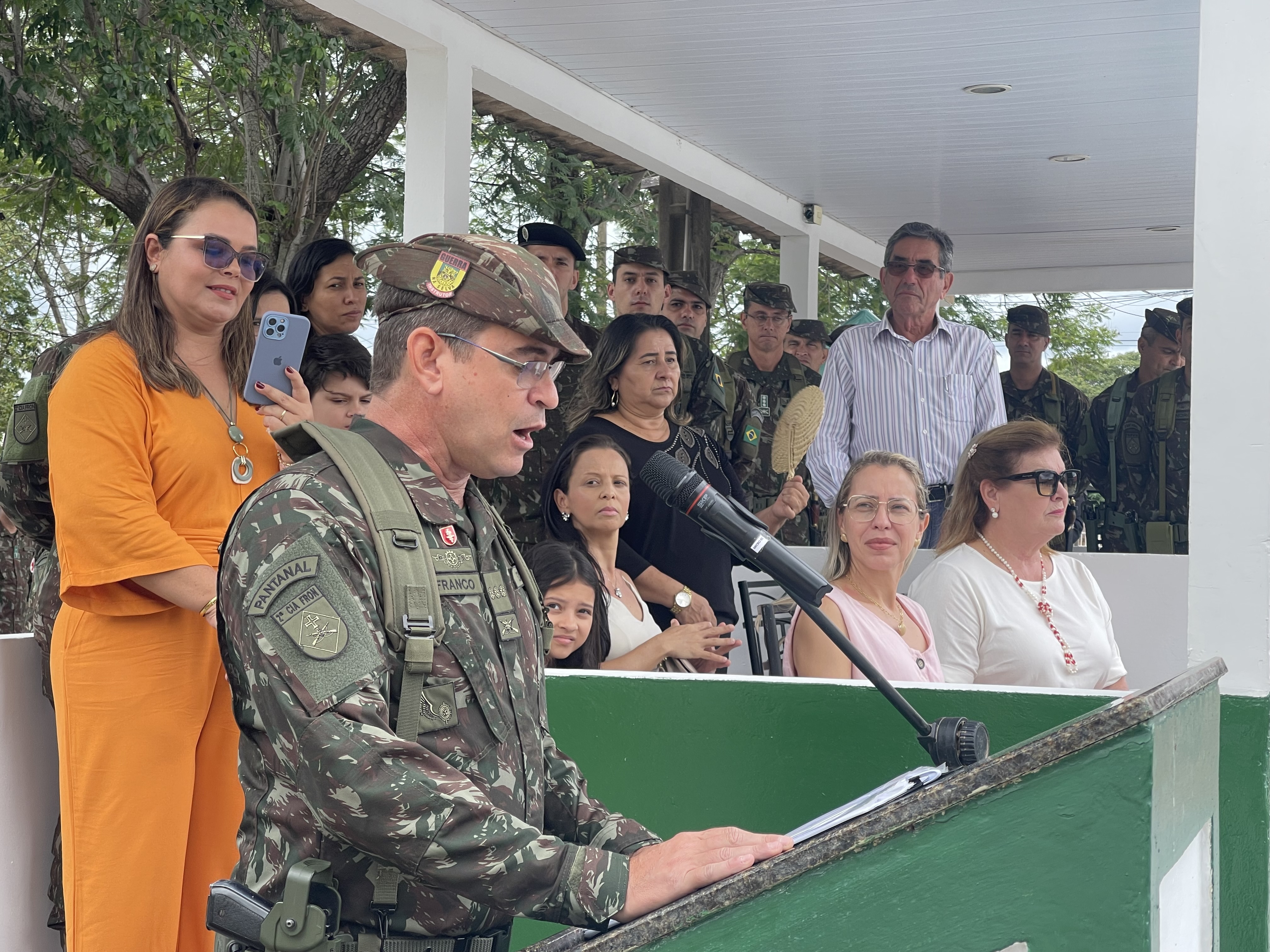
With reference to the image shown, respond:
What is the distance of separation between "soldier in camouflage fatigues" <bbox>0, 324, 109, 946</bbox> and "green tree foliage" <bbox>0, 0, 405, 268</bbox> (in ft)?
17.2

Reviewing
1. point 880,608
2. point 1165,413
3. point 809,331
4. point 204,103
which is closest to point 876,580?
point 880,608

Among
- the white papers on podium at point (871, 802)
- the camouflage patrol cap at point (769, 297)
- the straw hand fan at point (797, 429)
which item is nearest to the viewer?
the white papers on podium at point (871, 802)

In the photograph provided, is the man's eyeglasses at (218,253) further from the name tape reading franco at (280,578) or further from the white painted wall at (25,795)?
the name tape reading franco at (280,578)

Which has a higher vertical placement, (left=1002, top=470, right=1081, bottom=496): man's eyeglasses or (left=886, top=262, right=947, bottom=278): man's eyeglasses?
(left=886, top=262, right=947, bottom=278): man's eyeglasses

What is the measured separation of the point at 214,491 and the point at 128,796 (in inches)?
27.7

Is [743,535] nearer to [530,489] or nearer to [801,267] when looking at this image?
[530,489]

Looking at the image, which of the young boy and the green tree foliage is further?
the green tree foliage

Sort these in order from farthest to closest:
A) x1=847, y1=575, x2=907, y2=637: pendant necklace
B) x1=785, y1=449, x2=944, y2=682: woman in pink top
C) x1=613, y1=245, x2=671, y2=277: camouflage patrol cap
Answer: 1. x1=613, y1=245, x2=671, y2=277: camouflage patrol cap
2. x1=847, y1=575, x2=907, y2=637: pendant necklace
3. x1=785, y1=449, x2=944, y2=682: woman in pink top

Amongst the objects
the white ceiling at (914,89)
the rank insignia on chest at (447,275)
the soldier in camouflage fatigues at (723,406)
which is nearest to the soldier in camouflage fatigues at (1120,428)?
Answer: the white ceiling at (914,89)

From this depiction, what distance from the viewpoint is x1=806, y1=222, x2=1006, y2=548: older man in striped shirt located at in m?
5.97

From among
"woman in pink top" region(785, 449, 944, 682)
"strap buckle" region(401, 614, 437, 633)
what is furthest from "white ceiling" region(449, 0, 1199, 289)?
"strap buckle" region(401, 614, 437, 633)

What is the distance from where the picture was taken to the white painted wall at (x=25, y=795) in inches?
140

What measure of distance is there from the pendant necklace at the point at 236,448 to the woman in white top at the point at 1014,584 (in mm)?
2083

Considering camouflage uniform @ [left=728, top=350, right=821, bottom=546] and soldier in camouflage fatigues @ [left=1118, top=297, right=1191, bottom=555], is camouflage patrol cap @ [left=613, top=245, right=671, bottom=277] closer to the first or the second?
camouflage uniform @ [left=728, top=350, right=821, bottom=546]
